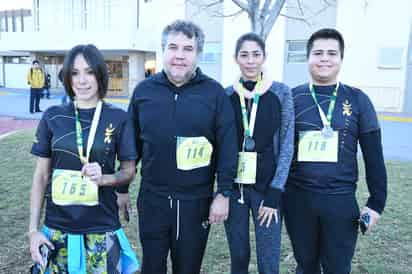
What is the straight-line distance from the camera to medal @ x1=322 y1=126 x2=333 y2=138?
2.46 metres

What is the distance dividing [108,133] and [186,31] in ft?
2.57

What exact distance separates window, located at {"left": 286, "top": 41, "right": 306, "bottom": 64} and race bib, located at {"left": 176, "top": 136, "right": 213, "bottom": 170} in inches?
689

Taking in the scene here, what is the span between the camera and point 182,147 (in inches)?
94.7

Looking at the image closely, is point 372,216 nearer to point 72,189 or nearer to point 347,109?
point 347,109

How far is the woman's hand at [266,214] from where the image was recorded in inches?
101

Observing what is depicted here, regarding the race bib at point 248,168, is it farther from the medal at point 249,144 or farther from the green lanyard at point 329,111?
the green lanyard at point 329,111

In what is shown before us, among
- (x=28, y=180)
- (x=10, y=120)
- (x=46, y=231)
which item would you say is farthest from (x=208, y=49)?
(x=46, y=231)


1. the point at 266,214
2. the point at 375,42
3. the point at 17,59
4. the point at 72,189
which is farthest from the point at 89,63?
the point at 17,59

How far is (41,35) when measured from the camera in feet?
82.5

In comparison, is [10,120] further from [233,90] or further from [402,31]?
[402,31]

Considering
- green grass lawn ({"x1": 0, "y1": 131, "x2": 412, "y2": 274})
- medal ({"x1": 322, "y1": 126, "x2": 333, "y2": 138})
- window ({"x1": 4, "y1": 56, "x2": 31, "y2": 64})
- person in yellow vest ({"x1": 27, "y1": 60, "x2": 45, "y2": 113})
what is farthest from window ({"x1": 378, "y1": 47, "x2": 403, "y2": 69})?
window ({"x1": 4, "y1": 56, "x2": 31, "y2": 64})

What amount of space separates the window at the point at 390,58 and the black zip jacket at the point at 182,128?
16582mm

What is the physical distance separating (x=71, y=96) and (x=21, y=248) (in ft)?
7.71

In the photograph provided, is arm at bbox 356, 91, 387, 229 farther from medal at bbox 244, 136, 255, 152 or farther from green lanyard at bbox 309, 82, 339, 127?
medal at bbox 244, 136, 255, 152
